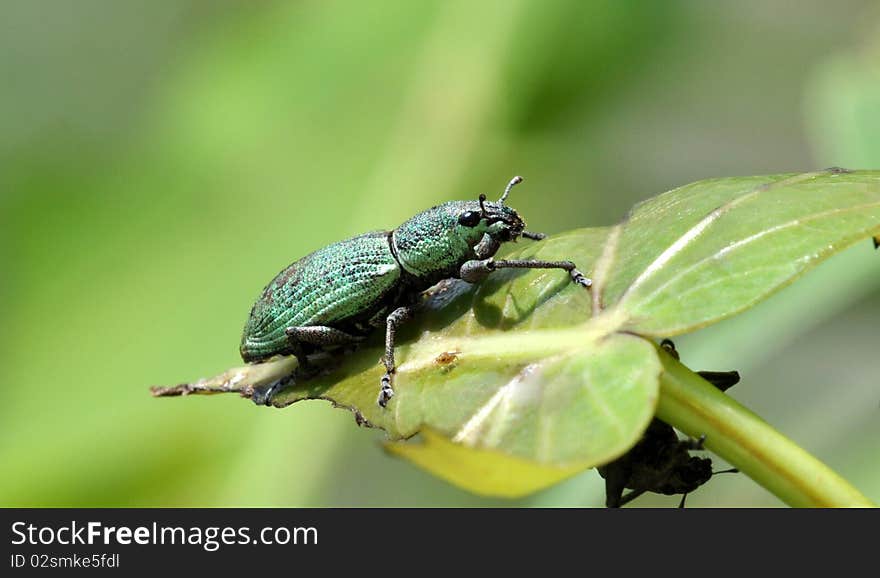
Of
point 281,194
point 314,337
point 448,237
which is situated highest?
point 448,237

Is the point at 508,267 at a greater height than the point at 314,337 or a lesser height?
greater

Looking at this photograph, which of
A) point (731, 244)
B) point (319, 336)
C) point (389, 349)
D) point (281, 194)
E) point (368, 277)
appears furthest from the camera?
point (281, 194)

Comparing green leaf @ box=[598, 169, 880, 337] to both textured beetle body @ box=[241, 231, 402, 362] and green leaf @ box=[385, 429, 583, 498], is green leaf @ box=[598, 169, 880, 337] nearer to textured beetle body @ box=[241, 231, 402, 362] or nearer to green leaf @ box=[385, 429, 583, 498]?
green leaf @ box=[385, 429, 583, 498]

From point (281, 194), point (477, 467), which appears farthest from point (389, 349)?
point (281, 194)

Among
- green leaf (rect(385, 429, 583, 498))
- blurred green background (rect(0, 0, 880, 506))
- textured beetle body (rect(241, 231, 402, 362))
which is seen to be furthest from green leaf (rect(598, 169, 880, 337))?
blurred green background (rect(0, 0, 880, 506))

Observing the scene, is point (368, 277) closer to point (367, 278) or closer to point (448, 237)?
point (367, 278)
